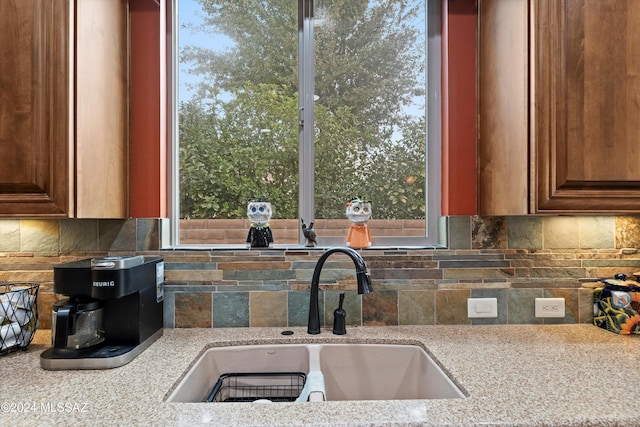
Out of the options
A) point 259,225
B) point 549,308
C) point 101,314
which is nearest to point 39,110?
point 101,314

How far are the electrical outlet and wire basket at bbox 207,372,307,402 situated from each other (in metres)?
0.96

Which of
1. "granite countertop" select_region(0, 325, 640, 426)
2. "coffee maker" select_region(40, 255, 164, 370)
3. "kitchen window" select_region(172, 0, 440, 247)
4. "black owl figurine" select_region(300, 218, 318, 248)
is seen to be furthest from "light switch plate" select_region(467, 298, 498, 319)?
"coffee maker" select_region(40, 255, 164, 370)

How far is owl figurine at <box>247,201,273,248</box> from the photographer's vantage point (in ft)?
4.88

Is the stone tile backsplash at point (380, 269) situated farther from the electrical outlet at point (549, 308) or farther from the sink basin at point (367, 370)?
the sink basin at point (367, 370)

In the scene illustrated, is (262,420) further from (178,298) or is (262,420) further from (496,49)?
(496,49)

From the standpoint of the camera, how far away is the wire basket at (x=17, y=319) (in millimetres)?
1130

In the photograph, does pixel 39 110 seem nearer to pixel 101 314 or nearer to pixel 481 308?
pixel 101 314

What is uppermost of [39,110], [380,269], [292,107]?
[292,107]

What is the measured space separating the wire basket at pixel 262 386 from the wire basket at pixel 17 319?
0.65 metres

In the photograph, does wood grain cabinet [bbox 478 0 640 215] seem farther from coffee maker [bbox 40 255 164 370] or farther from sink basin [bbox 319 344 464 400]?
coffee maker [bbox 40 255 164 370]

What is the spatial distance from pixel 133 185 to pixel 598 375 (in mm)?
1663

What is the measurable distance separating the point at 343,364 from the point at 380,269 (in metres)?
0.39

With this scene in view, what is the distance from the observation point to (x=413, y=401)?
0.85 metres

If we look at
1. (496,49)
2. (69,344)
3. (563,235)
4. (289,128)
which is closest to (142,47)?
(289,128)
